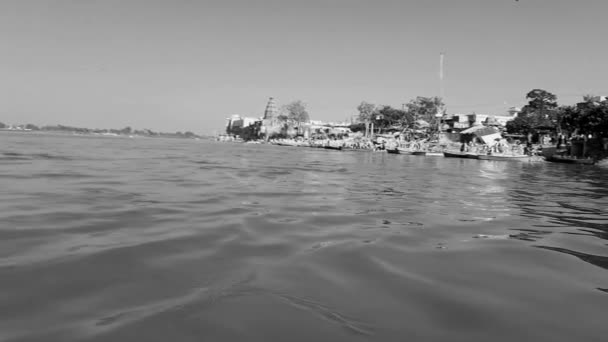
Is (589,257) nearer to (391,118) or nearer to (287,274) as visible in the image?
(287,274)

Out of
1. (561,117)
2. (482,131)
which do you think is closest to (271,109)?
(482,131)

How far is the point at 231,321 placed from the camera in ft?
7.82

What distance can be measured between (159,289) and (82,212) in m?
3.46

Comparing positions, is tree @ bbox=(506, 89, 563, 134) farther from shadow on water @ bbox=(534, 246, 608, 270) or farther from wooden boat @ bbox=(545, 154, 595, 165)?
shadow on water @ bbox=(534, 246, 608, 270)

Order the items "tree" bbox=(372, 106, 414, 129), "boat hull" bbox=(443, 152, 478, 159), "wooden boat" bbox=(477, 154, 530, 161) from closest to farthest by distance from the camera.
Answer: "wooden boat" bbox=(477, 154, 530, 161) < "boat hull" bbox=(443, 152, 478, 159) < "tree" bbox=(372, 106, 414, 129)

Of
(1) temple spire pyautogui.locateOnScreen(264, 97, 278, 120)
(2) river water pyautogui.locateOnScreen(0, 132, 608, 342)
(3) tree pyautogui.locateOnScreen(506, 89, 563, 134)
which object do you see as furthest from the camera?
(1) temple spire pyautogui.locateOnScreen(264, 97, 278, 120)

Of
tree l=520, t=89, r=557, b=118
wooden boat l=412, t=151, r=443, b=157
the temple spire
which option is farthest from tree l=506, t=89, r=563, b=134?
the temple spire

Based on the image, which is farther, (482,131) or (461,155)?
(482,131)

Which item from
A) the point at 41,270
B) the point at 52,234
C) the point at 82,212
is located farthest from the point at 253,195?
the point at 41,270

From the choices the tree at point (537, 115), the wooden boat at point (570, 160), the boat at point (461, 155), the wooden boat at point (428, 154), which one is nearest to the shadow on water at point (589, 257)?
the wooden boat at point (570, 160)

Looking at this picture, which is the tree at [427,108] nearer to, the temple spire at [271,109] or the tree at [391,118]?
the tree at [391,118]

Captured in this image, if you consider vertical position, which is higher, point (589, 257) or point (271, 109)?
point (271, 109)

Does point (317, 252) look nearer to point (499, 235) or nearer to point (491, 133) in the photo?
point (499, 235)

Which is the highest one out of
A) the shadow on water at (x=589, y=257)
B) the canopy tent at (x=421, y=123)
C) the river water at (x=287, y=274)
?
the canopy tent at (x=421, y=123)
